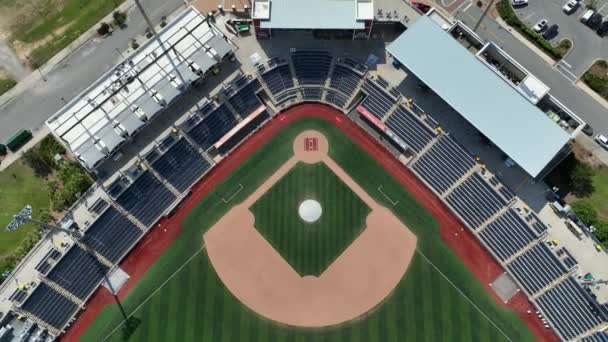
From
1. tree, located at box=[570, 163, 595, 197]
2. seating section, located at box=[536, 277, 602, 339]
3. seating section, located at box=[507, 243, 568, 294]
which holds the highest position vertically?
tree, located at box=[570, 163, 595, 197]

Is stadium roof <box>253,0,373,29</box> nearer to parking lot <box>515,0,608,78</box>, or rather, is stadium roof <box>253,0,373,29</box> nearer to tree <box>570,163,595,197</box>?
parking lot <box>515,0,608,78</box>

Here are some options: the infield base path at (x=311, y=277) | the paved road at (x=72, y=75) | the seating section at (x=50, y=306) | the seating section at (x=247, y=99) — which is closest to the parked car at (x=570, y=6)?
the infield base path at (x=311, y=277)

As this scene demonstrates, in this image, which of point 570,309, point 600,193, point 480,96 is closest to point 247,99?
point 480,96

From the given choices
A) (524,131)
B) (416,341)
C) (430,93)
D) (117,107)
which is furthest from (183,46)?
(416,341)

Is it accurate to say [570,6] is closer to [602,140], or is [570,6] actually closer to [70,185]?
[602,140]

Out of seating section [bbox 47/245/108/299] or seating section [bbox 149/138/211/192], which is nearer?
seating section [bbox 47/245/108/299]

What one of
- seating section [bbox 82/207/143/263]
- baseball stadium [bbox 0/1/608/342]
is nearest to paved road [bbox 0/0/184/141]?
baseball stadium [bbox 0/1/608/342]

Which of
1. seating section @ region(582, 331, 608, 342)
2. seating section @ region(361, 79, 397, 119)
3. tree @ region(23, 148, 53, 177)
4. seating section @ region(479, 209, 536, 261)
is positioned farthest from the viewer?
seating section @ region(361, 79, 397, 119)
